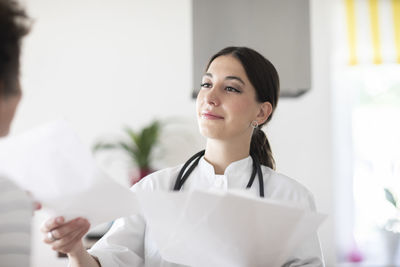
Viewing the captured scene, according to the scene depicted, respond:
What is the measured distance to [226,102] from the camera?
1.44 metres

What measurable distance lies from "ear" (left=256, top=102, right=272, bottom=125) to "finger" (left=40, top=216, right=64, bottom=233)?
857mm

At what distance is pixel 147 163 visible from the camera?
3.80 m

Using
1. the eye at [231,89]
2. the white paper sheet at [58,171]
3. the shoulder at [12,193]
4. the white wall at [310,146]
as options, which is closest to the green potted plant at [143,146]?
the white wall at [310,146]

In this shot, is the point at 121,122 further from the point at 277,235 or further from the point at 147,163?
the point at 277,235

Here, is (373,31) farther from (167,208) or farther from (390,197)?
(167,208)

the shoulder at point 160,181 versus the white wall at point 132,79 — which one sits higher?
the white wall at point 132,79

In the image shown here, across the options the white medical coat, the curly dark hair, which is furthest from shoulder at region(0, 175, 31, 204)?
the white medical coat

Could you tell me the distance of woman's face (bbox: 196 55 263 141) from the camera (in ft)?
4.66

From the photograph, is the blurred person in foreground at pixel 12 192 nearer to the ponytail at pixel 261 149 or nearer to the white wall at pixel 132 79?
the ponytail at pixel 261 149

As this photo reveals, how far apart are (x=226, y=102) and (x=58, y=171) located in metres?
0.76

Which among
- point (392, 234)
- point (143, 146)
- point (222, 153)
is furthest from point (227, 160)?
point (392, 234)

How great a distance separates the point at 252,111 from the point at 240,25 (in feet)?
0.98

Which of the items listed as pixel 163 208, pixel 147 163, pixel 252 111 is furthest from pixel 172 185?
pixel 147 163

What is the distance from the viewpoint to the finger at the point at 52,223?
0.92m
